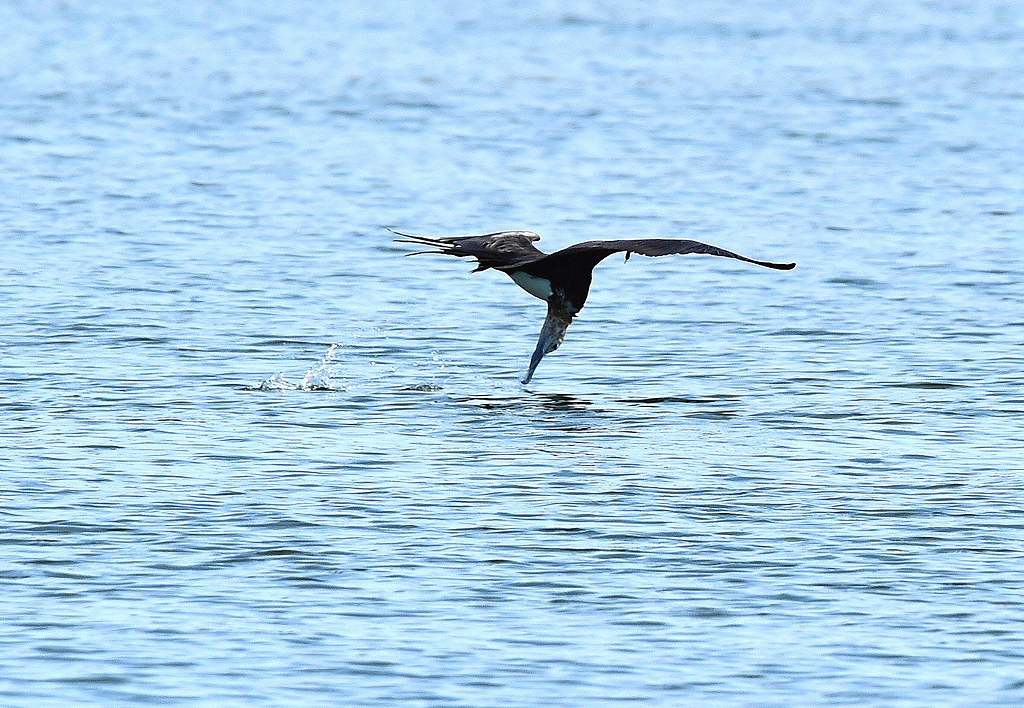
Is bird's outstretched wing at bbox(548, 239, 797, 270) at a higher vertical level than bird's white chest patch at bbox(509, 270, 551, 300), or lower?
higher

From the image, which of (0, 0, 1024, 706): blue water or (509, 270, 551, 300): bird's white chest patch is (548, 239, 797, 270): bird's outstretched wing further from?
(0, 0, 1024, 706): blue water

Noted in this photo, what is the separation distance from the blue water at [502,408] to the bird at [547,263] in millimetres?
640

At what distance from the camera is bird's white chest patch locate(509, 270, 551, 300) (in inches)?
604

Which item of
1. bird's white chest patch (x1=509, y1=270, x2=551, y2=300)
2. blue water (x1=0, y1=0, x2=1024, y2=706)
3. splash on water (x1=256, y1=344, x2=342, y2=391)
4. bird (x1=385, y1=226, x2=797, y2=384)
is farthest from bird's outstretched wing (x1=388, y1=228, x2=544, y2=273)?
splash on water (x1=256, y1=344, x2=342, y2=391)

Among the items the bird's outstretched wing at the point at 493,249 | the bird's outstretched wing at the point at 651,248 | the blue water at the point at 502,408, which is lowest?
the blue water at the point at 502,408

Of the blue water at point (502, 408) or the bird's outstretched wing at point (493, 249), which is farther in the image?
the bird's outstretched wing at point (493, 249)

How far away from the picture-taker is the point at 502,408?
51.8 ft

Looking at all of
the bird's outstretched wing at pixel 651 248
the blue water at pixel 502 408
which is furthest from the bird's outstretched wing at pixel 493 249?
the blue water at pixel 502 408

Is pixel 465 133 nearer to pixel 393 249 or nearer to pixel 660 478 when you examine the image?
pixel 393 249

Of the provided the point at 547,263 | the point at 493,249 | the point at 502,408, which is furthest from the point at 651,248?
the point at 502,408

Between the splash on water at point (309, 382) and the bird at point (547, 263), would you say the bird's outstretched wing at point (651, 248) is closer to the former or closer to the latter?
the bird at point (547, 263)

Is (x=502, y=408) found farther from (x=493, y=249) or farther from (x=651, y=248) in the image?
(x=651, y=248)

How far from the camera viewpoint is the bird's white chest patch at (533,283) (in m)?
15.4

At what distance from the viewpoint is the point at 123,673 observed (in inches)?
388
